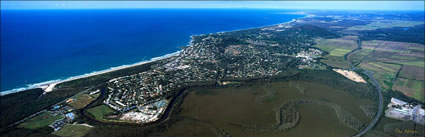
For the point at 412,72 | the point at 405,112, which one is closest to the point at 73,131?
the point at 405,112

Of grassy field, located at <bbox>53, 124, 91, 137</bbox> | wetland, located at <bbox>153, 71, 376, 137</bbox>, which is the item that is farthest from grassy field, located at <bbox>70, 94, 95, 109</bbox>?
wetland, located at <bbox>153, 71, 376, 137</bbox>

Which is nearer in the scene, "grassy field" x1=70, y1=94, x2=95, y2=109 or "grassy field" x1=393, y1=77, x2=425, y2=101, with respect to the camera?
"grassy field" x1=70, y1=94, x2=95, y2=109

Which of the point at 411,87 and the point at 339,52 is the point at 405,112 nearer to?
the point at 411,87

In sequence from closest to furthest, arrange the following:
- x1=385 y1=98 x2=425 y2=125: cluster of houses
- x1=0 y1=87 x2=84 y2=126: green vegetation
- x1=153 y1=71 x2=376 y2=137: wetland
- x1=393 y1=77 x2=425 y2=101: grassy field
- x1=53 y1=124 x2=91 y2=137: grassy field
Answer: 1. x1=53 y1=124 x2=91 y2=137: grassy field
2. x1=153 y1=71 x2=376 y2=137: wetland
3. x1=0 y1=87 x2=84 y2=126: green vegetation
4. x1=385 y1=98 x2=425 y2=125: cluster of houses
5. x1=393 y1=77 x2=425 y2=101: grassy field

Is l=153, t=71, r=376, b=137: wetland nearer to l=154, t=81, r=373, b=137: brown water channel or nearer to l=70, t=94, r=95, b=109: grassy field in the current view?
l=154, t=81, r=373, b=137: brown water channel

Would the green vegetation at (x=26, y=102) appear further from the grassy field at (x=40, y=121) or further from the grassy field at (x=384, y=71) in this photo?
the grassy field at (x=384, y=71)

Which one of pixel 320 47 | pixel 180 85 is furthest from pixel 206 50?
pixel 320 47
